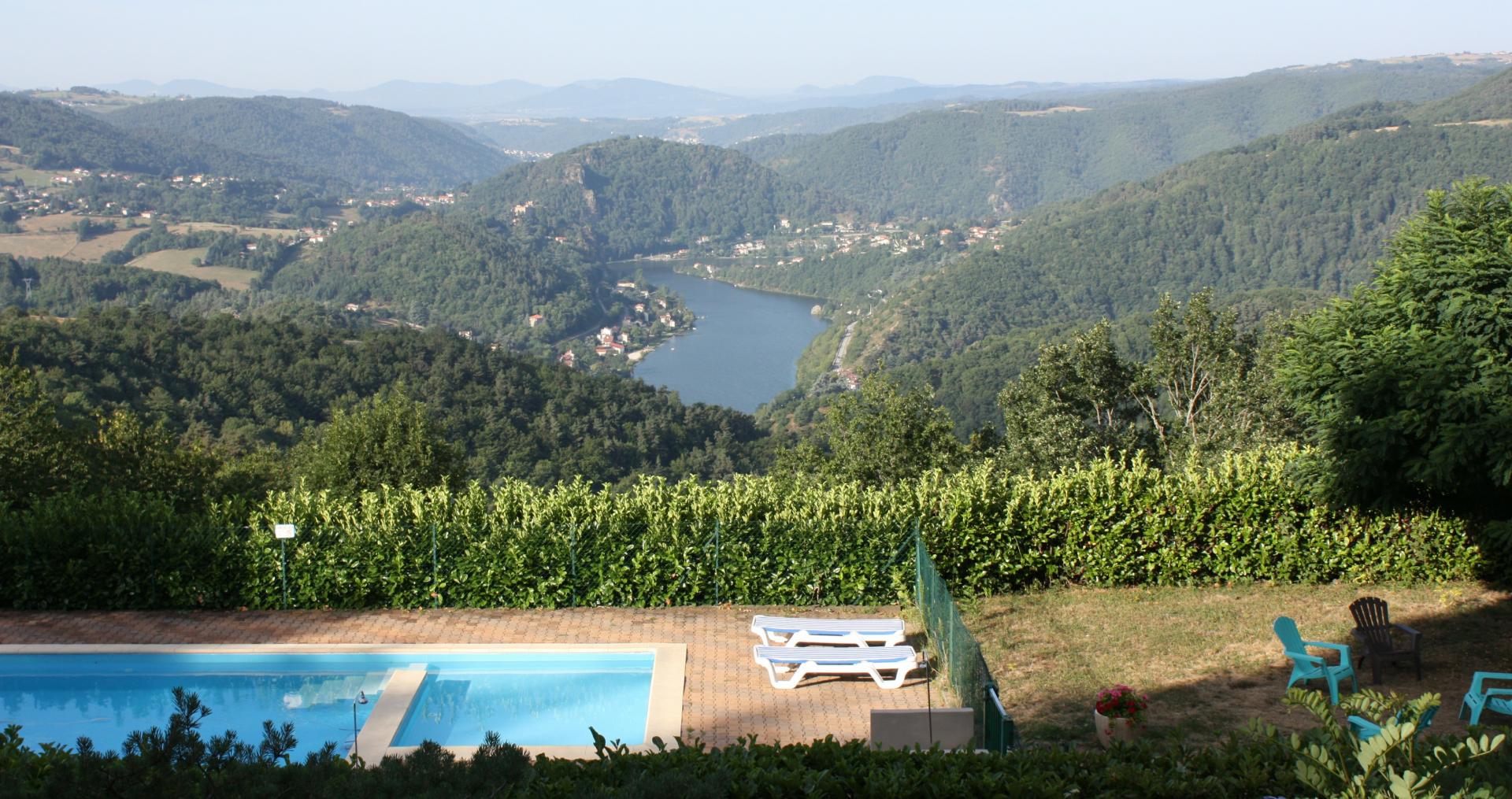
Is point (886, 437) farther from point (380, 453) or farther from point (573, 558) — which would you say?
point (573, 558)

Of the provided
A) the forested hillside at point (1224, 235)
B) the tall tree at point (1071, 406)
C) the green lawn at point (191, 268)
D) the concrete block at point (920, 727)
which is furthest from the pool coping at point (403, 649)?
the green lawn at point (191, 268)

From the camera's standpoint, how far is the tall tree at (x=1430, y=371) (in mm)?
9008

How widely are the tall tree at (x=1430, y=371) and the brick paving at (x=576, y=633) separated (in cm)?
433

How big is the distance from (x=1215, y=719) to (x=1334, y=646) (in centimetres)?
92

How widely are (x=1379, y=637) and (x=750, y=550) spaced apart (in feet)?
16.4

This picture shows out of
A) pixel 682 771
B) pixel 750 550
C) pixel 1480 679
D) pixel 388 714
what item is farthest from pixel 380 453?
pixel 1480 679

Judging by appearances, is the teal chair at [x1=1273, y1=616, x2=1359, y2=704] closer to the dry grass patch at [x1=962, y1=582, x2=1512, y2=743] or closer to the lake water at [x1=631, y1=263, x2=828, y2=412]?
the dry grass patch at [x1=962, y1=582, x2=1512, y2=743]

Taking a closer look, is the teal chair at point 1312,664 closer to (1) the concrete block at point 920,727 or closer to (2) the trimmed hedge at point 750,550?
(1) the concrete block at point 920,727

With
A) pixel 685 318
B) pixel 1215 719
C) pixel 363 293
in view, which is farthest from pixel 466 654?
pixel 685 318

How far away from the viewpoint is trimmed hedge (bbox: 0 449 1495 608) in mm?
9875

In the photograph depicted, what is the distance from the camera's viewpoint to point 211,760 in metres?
3.03

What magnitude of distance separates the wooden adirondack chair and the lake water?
7426cm

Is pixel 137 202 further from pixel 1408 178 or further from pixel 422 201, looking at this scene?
pixel 1408 178

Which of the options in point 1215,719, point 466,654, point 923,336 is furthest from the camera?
point 923,336
